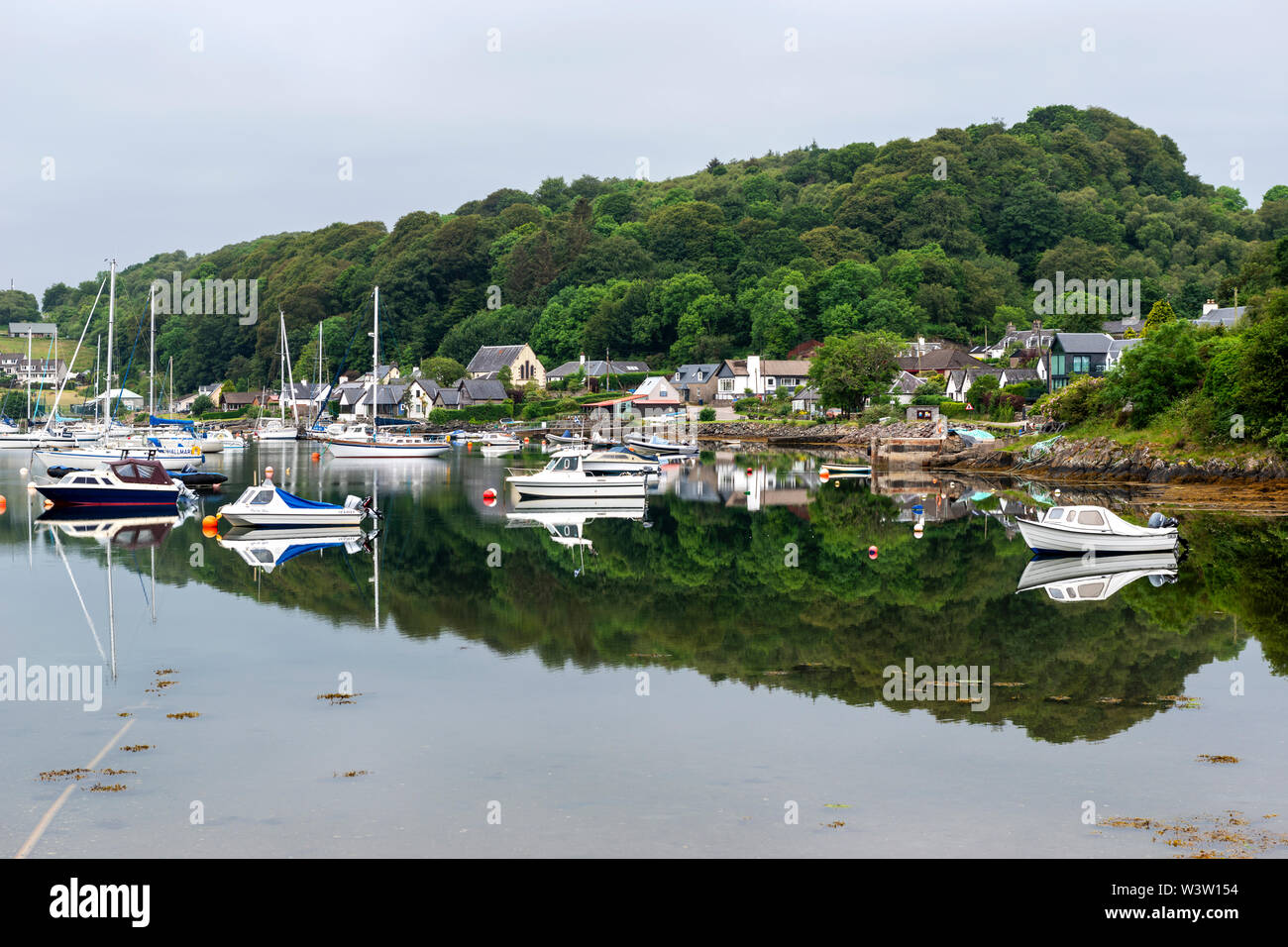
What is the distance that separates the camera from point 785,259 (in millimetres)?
147250

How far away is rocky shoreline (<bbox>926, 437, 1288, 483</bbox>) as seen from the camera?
47781 mm

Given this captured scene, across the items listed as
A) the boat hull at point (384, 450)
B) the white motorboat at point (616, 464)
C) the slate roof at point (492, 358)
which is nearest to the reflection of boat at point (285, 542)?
the white motorboat at point (616, 464)

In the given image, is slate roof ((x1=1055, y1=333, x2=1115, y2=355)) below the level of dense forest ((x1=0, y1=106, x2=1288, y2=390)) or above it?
below

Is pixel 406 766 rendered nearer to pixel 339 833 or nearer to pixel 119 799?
pixel 339 833

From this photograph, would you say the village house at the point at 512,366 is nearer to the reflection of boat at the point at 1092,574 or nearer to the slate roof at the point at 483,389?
the slate roof at the point at 483,389

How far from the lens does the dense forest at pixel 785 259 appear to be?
138 meters

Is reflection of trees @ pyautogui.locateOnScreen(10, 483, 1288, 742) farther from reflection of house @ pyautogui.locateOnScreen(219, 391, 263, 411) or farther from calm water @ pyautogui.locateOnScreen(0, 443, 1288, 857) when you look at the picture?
reflection of house @ pyautogui.locateOnScreen(219, 391, 263, 411)

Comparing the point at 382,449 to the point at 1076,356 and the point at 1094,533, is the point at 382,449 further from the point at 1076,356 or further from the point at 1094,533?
the point at 1094,533

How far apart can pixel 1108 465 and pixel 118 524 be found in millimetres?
45491

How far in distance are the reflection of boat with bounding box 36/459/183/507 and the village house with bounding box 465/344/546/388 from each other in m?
95.2

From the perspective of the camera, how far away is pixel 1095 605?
24938 millimetres

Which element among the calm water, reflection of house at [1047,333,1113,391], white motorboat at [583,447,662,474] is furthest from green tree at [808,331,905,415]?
the calm water
